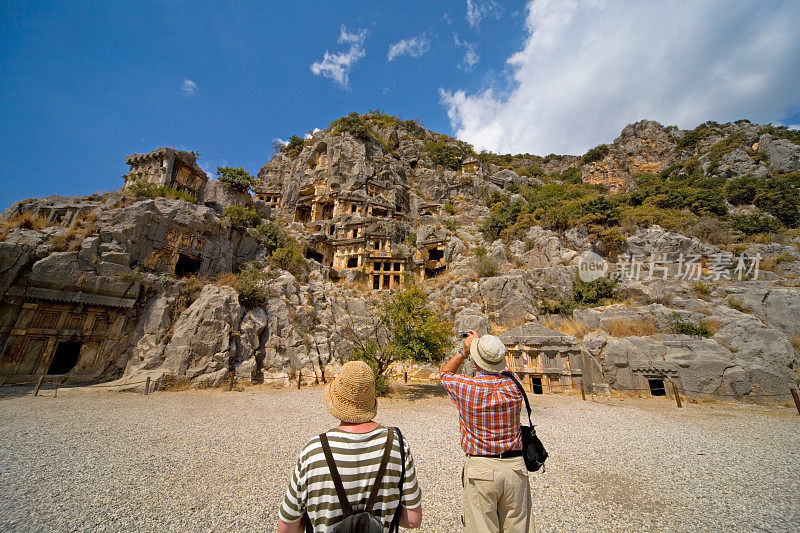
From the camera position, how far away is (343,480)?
6.10ft

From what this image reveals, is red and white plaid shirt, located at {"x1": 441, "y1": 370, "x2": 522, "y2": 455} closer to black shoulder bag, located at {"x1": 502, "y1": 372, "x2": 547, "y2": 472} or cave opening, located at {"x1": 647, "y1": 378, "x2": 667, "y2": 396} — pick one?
black shoulder bag, located at {"x1": 502, "y1": 372, "x2": 547, "y2": 472}

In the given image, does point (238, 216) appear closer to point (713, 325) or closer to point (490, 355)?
point (490, 355)

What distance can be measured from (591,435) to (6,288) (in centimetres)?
2503

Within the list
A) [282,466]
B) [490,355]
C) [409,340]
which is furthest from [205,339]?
[490,355]

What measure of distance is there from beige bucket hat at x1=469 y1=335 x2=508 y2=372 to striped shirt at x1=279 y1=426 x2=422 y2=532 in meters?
1.53

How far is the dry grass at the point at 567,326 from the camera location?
20.9 m

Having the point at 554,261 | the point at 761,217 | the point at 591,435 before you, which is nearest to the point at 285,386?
the point at 591,435

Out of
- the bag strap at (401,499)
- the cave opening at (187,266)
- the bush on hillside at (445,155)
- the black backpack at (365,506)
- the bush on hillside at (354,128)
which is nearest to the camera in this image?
the black backpack at (365,506)

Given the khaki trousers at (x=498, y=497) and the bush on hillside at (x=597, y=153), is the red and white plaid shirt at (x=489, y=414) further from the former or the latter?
the bush on hillside at (x=597, y=153)

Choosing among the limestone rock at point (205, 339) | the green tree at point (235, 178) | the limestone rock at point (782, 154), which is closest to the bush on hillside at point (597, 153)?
the limestone rock at point (782, 154)

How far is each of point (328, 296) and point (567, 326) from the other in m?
18.8

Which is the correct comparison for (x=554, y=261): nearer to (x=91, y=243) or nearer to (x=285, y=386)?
(x=285, y=386)

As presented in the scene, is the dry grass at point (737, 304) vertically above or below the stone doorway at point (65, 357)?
above

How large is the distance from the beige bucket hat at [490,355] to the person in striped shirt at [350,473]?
4.74 feet
